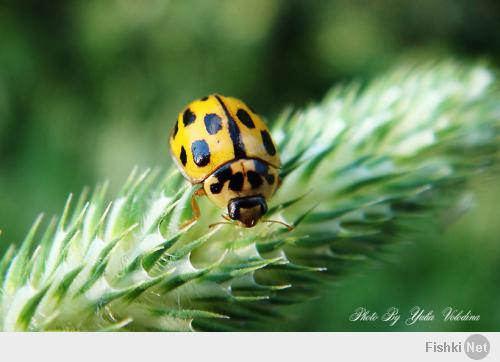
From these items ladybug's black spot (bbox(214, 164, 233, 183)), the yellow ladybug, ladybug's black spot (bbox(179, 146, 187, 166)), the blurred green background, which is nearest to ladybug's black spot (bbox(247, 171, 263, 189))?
the yellow ladybug

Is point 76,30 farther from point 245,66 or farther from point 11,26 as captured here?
point 245,66

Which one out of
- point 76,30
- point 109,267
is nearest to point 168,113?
point 76,30

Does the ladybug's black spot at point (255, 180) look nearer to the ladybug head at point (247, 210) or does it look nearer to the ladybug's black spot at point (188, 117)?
the ladybug head at point (247, 210)

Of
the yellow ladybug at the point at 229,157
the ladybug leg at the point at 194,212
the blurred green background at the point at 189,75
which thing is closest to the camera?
the ladybug leg at the point at 194,212

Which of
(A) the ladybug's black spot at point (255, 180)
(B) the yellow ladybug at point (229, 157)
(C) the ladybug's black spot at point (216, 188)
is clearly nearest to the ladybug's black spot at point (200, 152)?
(B) the yellow ladybug at point (229, 157)

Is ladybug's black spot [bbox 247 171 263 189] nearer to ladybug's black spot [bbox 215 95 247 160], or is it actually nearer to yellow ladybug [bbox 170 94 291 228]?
yellow ladybug [bbox 170 94 291 228]

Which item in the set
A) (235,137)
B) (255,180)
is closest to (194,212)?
(255,180)
